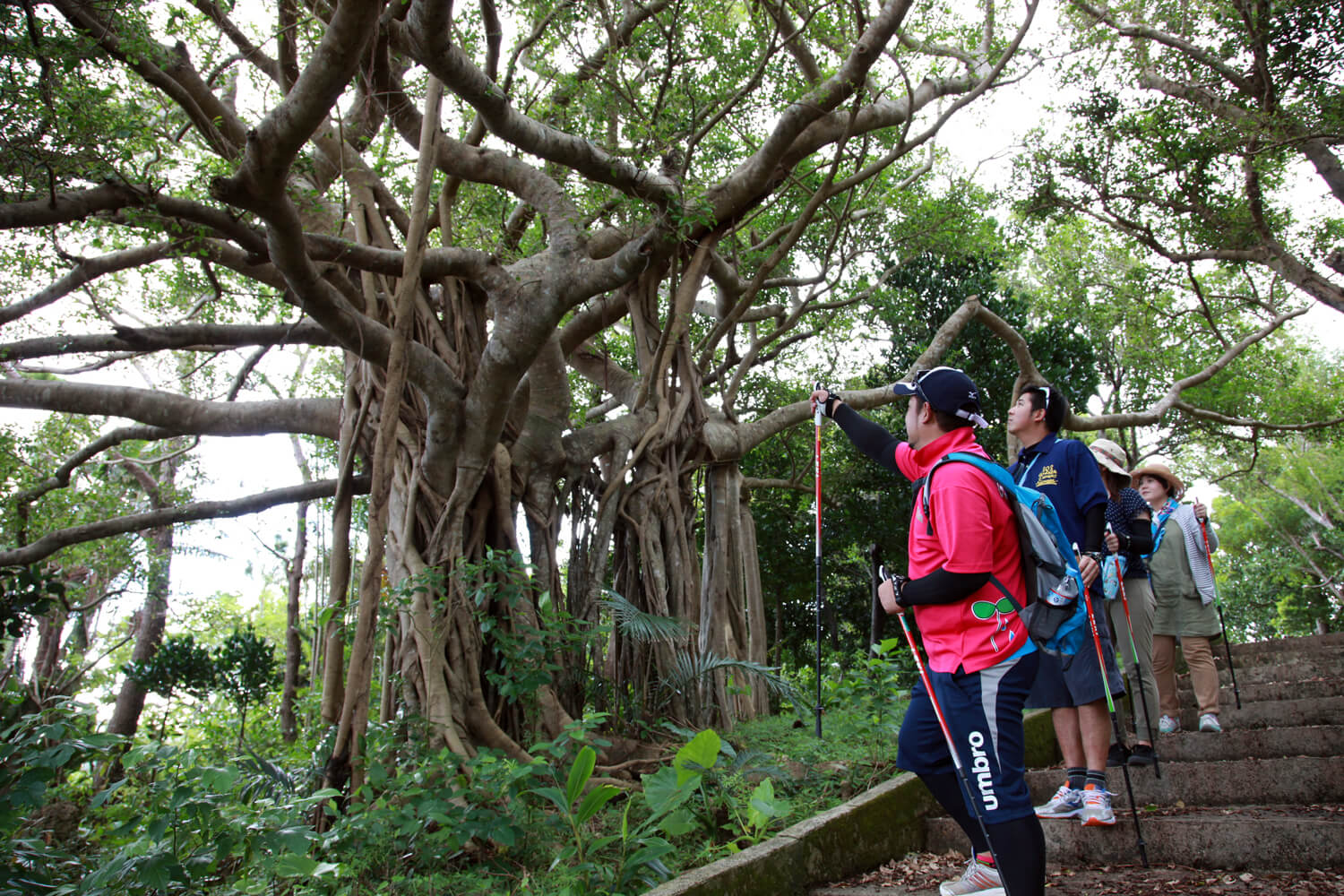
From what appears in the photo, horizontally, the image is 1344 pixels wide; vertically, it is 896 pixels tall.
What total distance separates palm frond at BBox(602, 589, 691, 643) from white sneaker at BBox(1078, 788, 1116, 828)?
10.5 feet

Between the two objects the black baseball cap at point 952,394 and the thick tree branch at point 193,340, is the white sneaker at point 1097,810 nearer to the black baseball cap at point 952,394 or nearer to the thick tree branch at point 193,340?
→ the black baseball cap at point 952,394

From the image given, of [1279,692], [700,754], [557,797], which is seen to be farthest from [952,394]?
[1279,692]

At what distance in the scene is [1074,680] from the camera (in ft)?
10.8

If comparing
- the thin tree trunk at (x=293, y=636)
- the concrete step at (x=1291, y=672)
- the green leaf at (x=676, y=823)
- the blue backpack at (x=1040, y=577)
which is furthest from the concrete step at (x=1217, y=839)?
the thin tree trunk at (x=293, y=636)

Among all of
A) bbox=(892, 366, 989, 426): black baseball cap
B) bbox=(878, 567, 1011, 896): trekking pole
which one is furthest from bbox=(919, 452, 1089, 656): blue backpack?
Answer: bbox=(878, 567, 1011, 896): trekking pole

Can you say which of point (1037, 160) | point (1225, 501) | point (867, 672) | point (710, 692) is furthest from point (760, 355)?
point (1225, 501)

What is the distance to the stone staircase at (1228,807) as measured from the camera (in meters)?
2.78

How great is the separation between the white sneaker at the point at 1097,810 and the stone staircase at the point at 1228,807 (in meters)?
0.04

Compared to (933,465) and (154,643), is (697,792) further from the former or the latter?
(154,643)

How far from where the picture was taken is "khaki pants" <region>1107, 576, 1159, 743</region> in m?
4.35

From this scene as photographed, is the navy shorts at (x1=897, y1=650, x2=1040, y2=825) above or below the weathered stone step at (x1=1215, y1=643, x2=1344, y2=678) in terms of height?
above

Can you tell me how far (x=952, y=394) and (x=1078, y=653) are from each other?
1411 mm

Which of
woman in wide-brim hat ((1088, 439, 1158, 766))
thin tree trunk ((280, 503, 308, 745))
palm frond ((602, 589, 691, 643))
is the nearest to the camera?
woman in wide-brim hat ((1088, 439, 1158, 766))

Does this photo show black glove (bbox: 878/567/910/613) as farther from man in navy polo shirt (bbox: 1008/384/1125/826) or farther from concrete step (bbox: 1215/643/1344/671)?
concrete step (bbox: 1215/643/1344/671)
